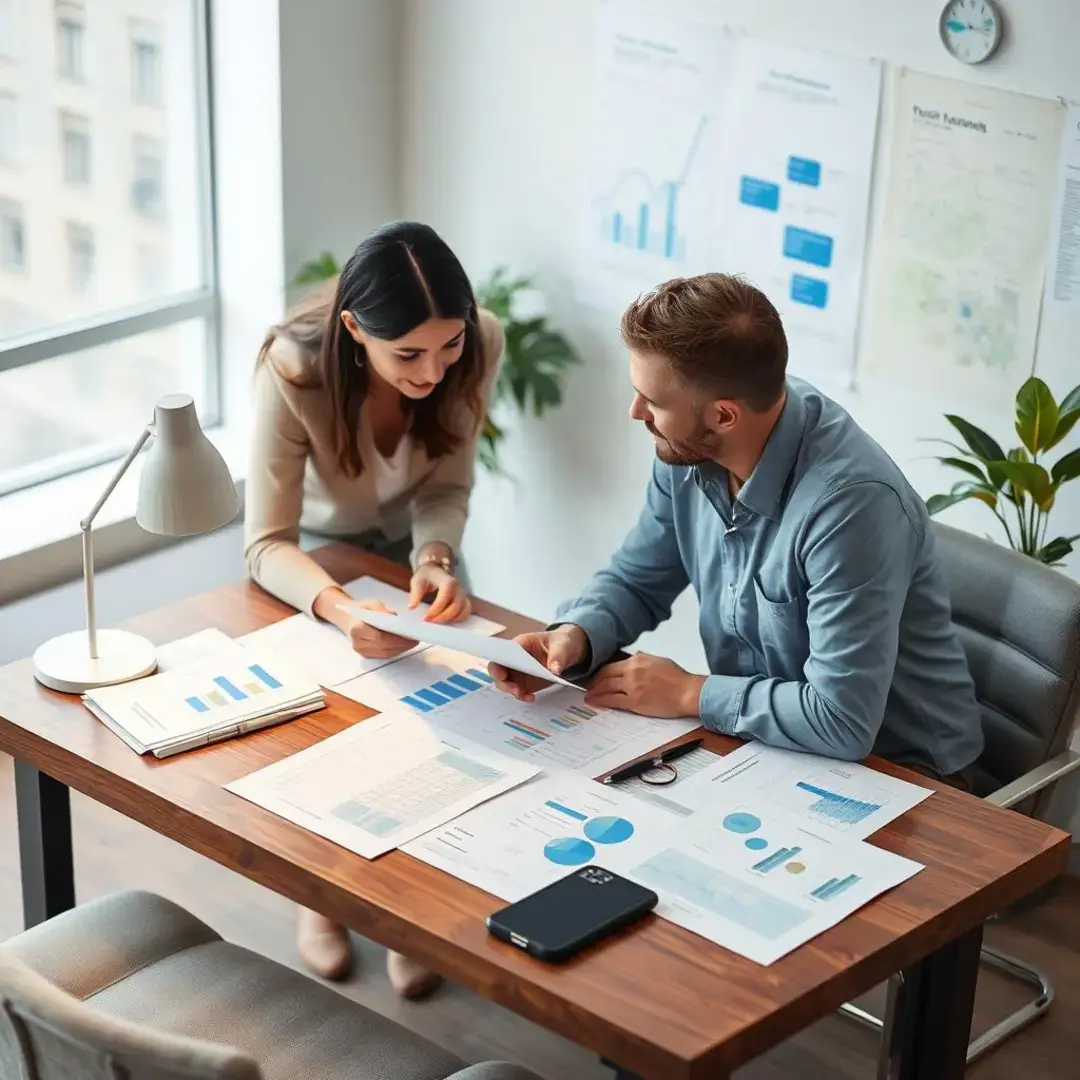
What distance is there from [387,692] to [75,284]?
1.85 m

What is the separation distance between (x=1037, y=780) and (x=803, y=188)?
1.43 metres

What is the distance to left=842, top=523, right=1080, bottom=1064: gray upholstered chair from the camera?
2480 mm

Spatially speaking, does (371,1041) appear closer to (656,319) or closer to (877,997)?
(656,319)

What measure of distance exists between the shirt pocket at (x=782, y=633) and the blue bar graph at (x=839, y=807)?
27cm

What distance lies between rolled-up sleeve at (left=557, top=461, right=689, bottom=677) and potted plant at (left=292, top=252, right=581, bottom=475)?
46.9 inches

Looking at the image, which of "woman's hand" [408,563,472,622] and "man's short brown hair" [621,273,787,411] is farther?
"woman's hand" [408,563,472,622]

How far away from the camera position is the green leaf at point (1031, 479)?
2.96 meters

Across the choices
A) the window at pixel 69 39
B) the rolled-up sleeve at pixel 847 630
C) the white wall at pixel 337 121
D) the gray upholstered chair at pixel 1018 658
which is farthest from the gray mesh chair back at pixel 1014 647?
the window at pixel 69 39

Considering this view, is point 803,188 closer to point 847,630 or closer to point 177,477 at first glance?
point 847,630

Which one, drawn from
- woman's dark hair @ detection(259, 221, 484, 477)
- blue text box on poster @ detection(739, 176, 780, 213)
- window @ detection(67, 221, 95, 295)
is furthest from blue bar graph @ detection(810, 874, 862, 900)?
window @ detection(67, 221, 95, 295)

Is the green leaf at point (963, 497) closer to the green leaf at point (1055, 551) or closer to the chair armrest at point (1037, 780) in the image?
the green leaf at point (1055, 551)

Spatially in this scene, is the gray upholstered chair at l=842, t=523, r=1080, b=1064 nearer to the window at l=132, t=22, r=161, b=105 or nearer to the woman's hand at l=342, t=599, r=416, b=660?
the woman's hand at l=342, t=599, r=416, b=660

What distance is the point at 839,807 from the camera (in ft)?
7.03

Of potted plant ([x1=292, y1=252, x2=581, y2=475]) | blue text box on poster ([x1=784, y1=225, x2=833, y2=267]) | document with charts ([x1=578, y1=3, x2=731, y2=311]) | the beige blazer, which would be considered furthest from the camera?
potted plant ([x1=292, y1=252, x2=581, y2=475])
